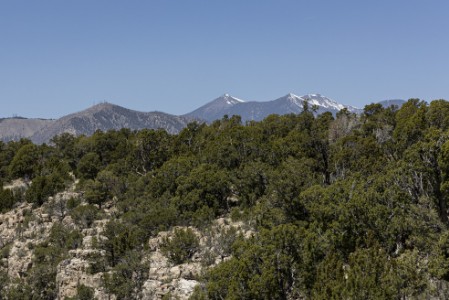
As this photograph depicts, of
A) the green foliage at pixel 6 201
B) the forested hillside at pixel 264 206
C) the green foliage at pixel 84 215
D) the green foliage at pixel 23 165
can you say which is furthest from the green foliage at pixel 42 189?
the green foliage at pixel 23 165

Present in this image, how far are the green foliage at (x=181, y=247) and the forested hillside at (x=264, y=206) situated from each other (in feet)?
0.33

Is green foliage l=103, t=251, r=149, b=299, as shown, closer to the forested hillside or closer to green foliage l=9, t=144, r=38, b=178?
the forested hillside

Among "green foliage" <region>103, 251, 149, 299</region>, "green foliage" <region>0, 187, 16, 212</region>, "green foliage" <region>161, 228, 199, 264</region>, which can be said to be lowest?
"green foliage" <region>103, 251, 149, 299</region>

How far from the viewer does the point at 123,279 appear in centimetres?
3662

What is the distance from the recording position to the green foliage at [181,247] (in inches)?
1508

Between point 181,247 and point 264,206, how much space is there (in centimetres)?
829

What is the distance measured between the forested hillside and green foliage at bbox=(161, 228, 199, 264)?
0.33 ft

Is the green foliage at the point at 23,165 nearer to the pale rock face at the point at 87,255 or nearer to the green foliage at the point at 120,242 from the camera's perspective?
the pale rock face at the point at 87,255

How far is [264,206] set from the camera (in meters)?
39.3

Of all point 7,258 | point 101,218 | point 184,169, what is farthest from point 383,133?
point 7,258

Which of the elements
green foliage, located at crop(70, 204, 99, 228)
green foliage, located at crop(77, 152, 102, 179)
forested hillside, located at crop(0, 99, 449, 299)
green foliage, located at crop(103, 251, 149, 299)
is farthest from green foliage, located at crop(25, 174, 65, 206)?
green foliage, located at crop(103, 251, 149, 299)

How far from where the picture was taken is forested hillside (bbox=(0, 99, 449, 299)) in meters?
27.7

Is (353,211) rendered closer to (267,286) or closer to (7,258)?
(267,286)

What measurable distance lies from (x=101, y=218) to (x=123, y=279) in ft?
52.4
